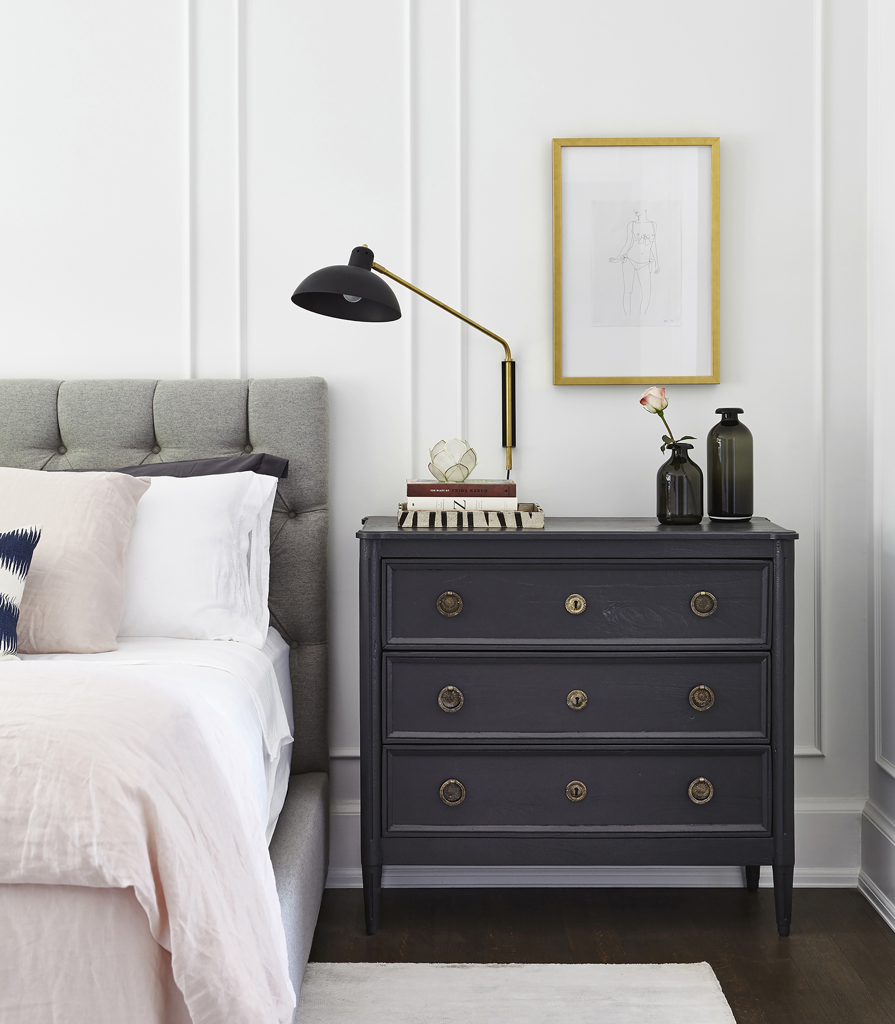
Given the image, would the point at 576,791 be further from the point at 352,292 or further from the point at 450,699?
the point at 352,292

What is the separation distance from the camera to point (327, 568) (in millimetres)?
2070

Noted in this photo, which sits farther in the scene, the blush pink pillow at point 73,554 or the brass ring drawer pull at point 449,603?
the brass ring drawer pull at point 449,603

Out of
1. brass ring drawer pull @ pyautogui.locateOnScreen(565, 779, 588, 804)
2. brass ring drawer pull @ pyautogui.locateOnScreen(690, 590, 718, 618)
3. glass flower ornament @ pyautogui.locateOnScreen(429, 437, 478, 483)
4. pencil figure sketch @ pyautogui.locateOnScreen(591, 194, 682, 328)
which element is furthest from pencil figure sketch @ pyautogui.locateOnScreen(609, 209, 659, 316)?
brass ring drawer pull @ pyautogui.locateOnScreen(565, 779, 588, 804)

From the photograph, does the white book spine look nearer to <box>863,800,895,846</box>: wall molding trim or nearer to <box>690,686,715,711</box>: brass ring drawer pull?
<box>690,686,715,711</box>: brass ring drawer pull

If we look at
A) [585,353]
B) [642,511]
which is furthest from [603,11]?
[642,511]

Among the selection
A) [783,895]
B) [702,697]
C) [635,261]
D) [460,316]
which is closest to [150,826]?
[702,697]

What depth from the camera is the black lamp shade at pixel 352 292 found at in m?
1.65

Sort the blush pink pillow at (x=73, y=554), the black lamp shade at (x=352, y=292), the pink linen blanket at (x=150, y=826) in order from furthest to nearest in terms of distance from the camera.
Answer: the black lamp shade at (x=352, y=292)
the blush pink pillow at (x=73, y=554)
the pink linen blanket at (x=150, y=826)

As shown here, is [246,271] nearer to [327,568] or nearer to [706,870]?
[327,568]

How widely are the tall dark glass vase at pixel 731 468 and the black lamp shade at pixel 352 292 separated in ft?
2.71

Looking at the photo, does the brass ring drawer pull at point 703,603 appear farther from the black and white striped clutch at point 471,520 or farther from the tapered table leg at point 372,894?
the tapered table leg at point 372,894

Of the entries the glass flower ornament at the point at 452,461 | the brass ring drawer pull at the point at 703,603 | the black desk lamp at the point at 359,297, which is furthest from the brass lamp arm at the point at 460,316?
the brass ring drawer pull at the point at 703,603

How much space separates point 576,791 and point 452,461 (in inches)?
32.2

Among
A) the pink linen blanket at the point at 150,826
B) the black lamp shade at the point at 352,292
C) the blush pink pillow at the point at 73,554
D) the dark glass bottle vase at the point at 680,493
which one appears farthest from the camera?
the dark glass bottle vase at the point at 680,493
